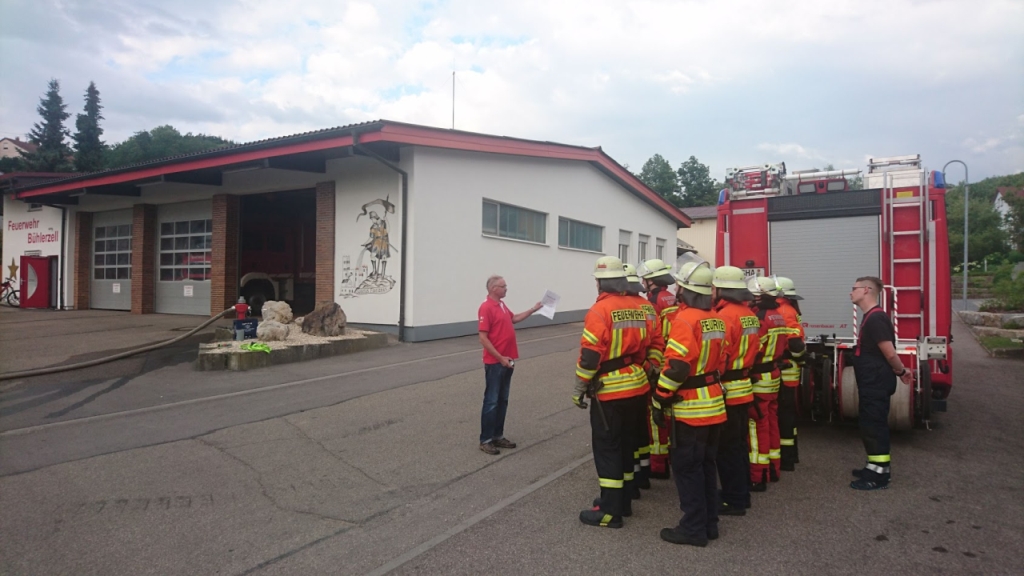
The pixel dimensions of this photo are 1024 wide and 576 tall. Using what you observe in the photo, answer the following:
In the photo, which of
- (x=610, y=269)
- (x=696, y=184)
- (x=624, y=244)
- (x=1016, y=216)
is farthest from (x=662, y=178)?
(x=610, y=269)

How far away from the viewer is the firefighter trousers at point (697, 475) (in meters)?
4.19

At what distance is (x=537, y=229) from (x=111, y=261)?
1565 centimetres

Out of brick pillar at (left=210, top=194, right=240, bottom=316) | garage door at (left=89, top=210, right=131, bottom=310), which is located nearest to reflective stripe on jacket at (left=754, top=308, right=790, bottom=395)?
brick pillar at (left=210, top=194, right=240, bottom=316)

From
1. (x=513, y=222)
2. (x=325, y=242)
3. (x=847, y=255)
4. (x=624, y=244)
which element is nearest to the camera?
(x=847, y=255)

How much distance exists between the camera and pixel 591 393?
182 inches

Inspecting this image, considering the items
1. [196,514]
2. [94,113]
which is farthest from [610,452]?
[94,113]

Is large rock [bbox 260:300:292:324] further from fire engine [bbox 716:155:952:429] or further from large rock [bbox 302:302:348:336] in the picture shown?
fire engine [bbox 716:155:952:429]

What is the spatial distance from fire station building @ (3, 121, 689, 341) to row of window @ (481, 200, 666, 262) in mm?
56

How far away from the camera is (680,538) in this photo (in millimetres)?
4199

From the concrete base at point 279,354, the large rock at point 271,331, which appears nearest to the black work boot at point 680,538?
the concrete base at point 279,354

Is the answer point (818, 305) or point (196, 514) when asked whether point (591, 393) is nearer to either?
point (196, 514)

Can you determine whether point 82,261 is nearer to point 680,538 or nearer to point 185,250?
point 185,250

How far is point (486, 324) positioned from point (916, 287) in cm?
506

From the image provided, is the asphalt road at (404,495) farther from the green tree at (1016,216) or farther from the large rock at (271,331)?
the green tree at (1016,216)
